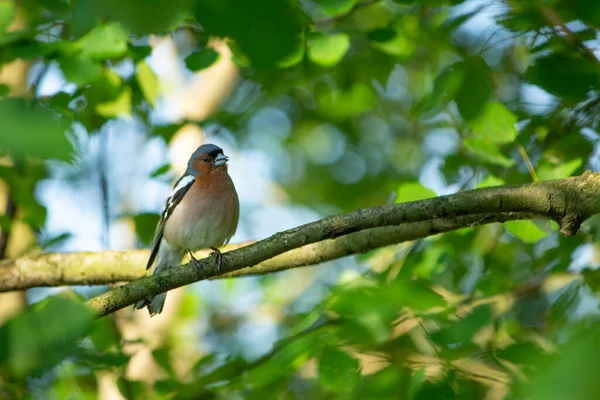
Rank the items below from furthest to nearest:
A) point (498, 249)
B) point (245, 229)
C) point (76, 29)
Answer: point (245, 229)
point (498, 249)
point (76, 29)

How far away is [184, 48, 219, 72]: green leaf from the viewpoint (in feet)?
17.0

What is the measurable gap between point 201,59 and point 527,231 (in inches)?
114

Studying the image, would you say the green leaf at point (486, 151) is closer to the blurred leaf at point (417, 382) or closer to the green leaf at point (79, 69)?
the blurred leaf at point (417, 382)

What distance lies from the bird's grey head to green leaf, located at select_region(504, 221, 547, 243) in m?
3.59

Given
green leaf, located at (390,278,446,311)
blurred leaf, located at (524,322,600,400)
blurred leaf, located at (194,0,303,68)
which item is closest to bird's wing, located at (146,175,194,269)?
green leaf, located at (390,278,446,311)

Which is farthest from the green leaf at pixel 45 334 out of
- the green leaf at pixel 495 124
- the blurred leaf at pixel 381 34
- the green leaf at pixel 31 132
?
the blurred leaf at pixel 381 34

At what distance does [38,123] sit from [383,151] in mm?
13858

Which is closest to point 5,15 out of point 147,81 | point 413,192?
point 147,81

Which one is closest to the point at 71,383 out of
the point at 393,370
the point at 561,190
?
the point at 393,370

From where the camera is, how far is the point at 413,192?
16.2ft

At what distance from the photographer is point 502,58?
11.5 meters

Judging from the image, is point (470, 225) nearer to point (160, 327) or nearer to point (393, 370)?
point (393, 370)

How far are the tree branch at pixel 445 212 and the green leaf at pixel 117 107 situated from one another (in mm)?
2252

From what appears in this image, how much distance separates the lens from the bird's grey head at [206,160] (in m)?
7.18
